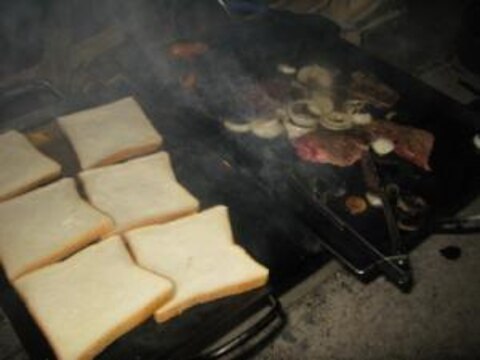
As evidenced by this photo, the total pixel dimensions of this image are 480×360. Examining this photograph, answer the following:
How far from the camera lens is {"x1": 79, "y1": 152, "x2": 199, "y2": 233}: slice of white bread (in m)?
2.88

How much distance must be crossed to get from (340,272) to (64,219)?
1895 millimetres

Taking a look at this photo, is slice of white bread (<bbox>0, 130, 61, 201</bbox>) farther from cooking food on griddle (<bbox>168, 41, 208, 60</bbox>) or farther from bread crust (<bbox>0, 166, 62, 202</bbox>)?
cooking food on griddle (<bbox>168, 41, 208, 60</bbox>)

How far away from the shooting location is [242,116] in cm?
356

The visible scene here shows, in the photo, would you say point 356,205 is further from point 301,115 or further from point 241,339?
point 241,339

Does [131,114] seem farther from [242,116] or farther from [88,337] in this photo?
[88,337]

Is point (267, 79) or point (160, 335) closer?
point (160, 335)

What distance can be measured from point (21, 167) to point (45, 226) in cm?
49

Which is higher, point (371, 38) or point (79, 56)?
point (79, 56)

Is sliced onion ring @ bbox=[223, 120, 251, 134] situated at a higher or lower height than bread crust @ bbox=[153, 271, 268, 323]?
higher

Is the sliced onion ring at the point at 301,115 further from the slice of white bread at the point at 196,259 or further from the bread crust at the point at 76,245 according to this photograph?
the bread crust at the point at 76,245

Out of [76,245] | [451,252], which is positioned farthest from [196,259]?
[451,252]

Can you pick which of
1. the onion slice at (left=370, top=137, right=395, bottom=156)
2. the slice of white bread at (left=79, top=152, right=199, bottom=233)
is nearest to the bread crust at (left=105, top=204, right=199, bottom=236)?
the slice of white bread at (left=79, top=152, right=199, bottom=233)

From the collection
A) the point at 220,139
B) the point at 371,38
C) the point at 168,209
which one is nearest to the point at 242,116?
the point at 220,139

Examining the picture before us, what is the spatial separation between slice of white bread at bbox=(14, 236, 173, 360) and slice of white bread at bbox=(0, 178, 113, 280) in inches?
3.1
